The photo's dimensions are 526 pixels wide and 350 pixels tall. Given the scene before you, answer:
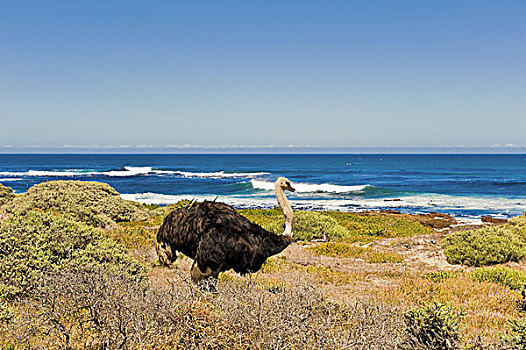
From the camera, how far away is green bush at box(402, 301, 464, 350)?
414 centimetres

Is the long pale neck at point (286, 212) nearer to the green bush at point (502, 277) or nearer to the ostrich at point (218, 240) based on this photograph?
the ostrich at point (218, 240)

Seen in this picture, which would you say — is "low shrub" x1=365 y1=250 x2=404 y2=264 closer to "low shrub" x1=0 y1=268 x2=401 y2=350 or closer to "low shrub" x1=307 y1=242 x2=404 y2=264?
"low shrub" x1=307 y1=242 x2=404 y2=264

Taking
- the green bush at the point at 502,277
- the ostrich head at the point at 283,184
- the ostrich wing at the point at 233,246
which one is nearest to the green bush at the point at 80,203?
the ostrich head at the point at 283,184

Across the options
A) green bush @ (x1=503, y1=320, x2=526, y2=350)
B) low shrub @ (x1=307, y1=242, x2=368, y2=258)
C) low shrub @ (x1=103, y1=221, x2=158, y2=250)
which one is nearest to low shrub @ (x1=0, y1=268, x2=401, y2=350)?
Answer: green bush @ (x1=503, y1=320, x2=526, y2=350)

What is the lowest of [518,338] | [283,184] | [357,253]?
[357,253]

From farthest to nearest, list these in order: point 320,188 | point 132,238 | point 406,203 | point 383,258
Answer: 1. point 320,188
2. point 406,203
3. point 383,258
4. point 132,238

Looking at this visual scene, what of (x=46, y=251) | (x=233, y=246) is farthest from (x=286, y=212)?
(x=46, y=251)

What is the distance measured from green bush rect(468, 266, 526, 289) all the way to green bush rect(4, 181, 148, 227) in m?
12.6

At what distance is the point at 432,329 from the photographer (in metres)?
4.28

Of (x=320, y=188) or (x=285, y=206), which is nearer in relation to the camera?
(x=285, y=206)

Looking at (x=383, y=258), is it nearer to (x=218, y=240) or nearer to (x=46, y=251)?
(x=218, y=240)

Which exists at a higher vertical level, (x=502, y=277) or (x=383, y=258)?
(x=502, y=277)

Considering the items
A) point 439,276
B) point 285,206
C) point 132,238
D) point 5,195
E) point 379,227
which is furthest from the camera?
point 5,195

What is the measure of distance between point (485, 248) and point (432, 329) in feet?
31.3
